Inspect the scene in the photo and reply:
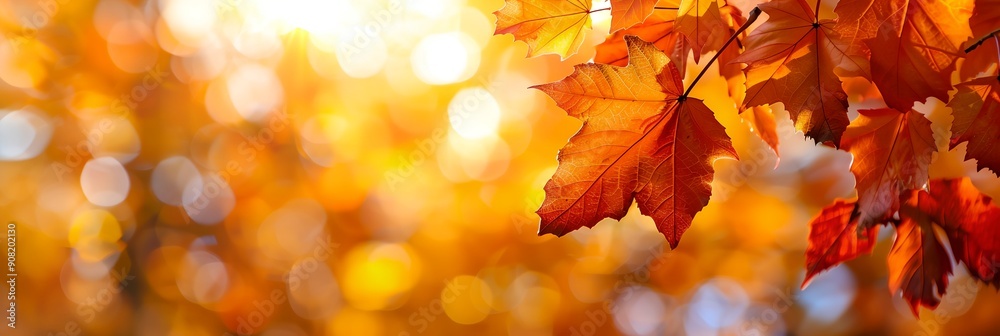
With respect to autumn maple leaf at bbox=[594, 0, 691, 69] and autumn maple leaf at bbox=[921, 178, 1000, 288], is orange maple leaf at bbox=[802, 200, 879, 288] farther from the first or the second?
autumn maple leaf at bbox=[594, 0, 691, 69]

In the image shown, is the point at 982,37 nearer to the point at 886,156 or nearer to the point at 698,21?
the point at 886,156

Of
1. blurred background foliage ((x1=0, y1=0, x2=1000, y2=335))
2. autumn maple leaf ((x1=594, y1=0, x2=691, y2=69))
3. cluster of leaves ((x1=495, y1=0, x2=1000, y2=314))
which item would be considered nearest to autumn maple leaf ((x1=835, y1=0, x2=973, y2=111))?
cluster of leaves ((x1=495, y1=0, x2=1000, y2=314))

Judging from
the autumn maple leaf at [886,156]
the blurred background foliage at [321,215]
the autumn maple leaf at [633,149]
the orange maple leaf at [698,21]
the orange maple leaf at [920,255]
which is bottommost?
the blurred background foliage at [321,215]

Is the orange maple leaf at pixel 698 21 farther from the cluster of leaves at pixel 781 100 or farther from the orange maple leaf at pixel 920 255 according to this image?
the orange maple leaf at pixel 920 255

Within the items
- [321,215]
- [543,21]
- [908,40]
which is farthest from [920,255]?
[321,215]

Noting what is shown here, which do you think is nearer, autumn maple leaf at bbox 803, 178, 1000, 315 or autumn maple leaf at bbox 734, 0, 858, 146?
autumn maple leaf at bbox 734, 0, 858, 146

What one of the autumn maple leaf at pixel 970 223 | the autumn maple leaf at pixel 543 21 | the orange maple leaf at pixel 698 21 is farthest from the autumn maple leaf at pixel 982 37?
the autumn maple leaf at pixel 543 21

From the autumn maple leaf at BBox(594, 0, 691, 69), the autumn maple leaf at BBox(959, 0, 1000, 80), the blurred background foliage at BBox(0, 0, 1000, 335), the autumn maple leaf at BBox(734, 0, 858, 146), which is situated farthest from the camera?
the blurred background foliage at BBox(0, 0, 1000, 335)

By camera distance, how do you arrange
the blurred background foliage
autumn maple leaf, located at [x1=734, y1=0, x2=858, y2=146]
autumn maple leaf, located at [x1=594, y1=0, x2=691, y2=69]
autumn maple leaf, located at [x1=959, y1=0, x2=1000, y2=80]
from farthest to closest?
the blurred background foliage
autumn maple leaf, located at [x1=594, y1=0, x2=691, y2=69]
autumn maple leaf, located at [x1=959, y1=0, x2=1000, y2=80]
autumn maple leaf, located at [x1=734, y1=0, x2=858, y2=146]
